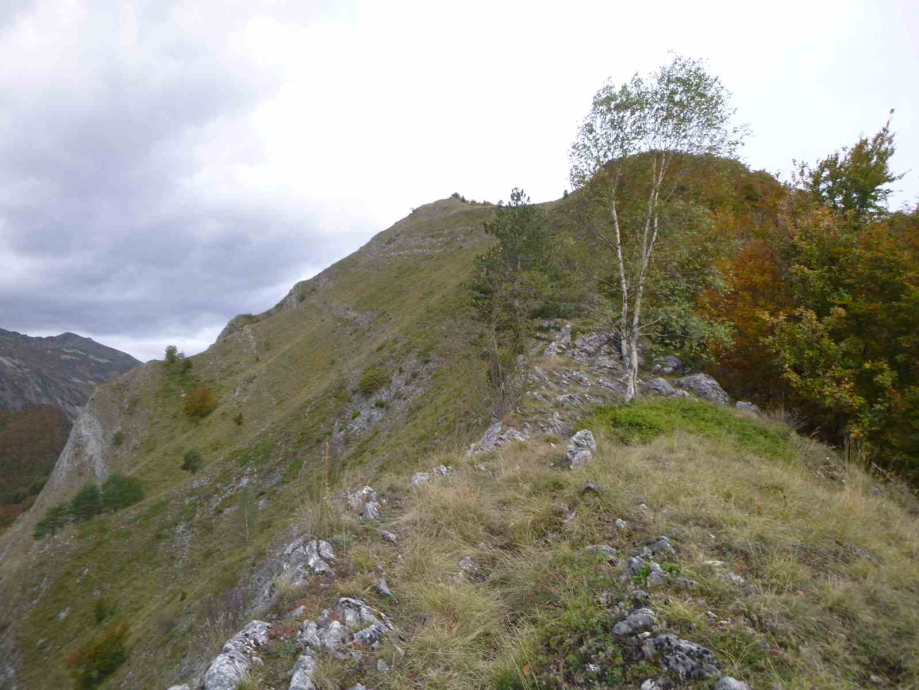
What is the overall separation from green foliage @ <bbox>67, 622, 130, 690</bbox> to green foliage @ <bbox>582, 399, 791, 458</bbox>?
26.4 meters

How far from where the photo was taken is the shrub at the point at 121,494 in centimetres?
3781

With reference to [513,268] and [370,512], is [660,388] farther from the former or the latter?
[513,268]

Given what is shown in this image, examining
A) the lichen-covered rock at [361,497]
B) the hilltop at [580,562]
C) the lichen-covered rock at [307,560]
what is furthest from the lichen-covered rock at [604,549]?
the lichen-covered rock at [361,497]

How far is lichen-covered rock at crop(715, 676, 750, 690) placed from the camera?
288 centimetres

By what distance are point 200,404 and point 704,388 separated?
5076 cm

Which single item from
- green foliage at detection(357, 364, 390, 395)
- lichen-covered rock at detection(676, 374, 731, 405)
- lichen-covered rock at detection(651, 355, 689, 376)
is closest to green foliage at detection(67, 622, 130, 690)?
green foliage at detection(357, 364, 390, 395)

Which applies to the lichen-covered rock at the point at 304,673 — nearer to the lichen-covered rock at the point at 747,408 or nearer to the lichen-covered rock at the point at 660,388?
the lichen-covered rock at the point at 660,388

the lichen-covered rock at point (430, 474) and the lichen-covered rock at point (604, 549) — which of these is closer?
the lichen-covered rock at point (604, 549)

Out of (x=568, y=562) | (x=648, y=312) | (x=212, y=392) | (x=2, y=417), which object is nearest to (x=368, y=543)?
(x=568, y=562)

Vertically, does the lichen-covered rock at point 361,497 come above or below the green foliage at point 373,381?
below

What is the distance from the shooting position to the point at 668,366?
15.7 m

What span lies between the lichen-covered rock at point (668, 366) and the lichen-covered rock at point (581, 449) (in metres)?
8.28

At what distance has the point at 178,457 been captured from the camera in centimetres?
4306

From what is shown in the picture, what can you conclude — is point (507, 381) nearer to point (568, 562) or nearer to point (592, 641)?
point (568, 562)
